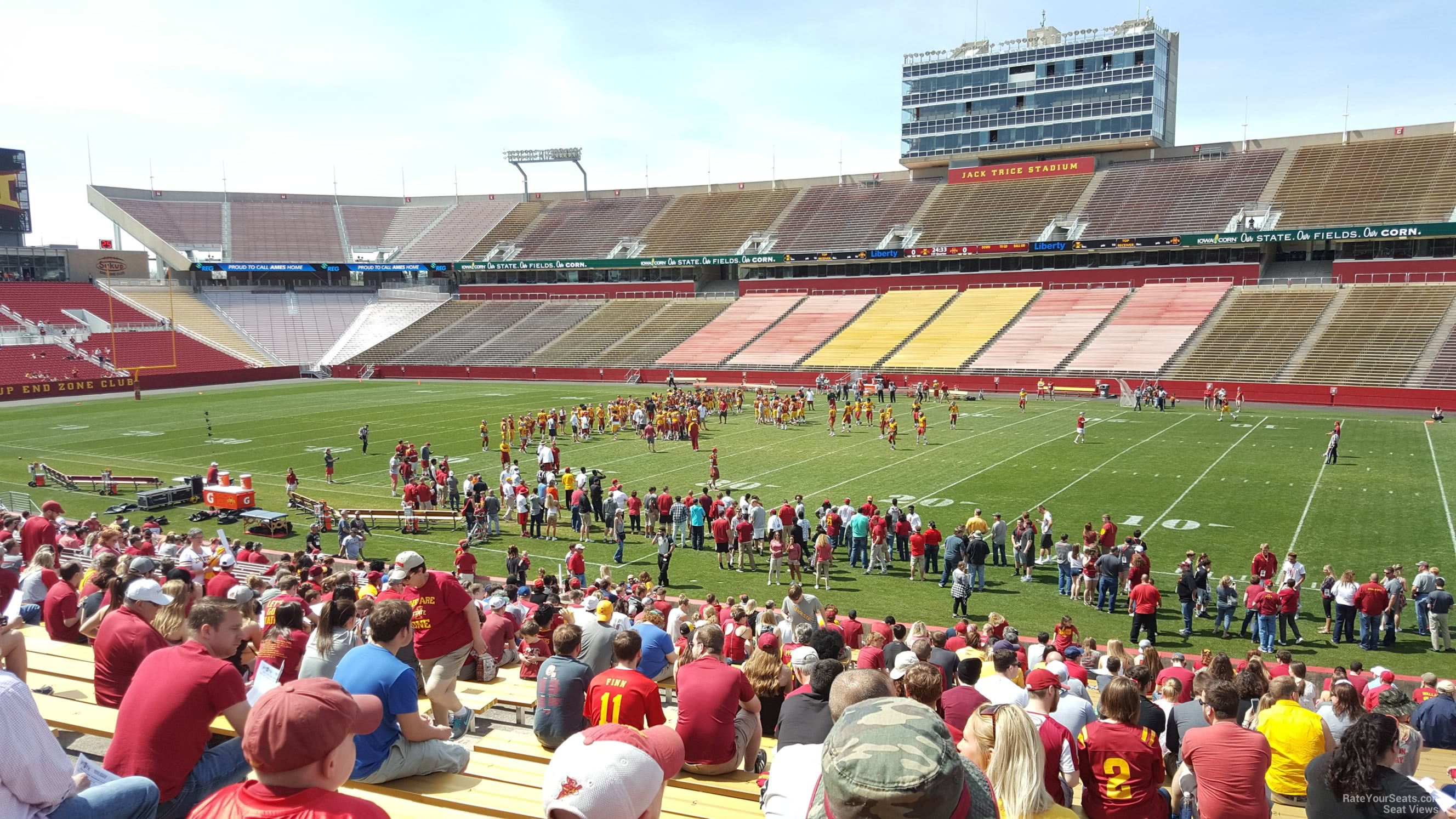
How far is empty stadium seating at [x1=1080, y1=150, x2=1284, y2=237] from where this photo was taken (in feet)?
212

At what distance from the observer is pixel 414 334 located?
79.4 m

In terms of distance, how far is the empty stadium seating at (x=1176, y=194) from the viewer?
212ft

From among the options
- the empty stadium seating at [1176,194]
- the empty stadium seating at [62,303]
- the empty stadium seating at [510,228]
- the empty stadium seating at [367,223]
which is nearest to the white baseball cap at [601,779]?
the empty stadium seating at [1176,194]

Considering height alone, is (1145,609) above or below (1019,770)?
below

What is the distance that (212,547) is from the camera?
56.2 ft

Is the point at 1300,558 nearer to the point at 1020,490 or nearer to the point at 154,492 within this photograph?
the point at 1020,490

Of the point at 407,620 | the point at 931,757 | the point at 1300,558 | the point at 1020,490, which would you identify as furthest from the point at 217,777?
the point at 1020,490

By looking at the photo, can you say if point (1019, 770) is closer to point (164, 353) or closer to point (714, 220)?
point (164, 353)

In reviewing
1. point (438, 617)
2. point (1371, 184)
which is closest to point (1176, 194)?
point (1371, 184)

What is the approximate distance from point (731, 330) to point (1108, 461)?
42533mm

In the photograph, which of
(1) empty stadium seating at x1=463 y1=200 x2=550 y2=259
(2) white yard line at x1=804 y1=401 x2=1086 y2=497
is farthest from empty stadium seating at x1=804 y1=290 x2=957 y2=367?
(1) empty stadium seating at x1=463 y1=200 x2=550 y2=259

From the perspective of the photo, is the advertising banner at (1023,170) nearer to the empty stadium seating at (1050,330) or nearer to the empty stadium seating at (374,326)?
the empty stadium seating at (1050,330)

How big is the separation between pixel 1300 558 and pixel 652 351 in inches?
2055

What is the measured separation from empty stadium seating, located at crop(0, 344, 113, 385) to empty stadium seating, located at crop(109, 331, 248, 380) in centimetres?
196
